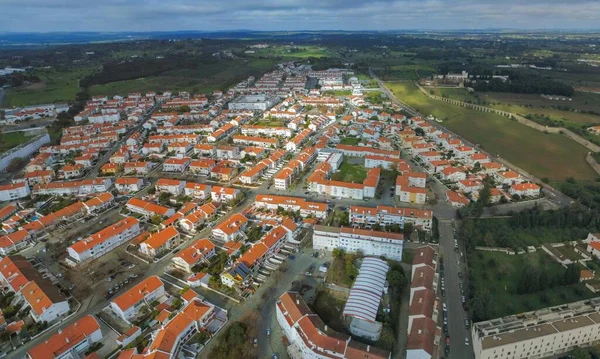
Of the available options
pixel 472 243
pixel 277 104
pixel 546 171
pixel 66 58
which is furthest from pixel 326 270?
pixel 66 58

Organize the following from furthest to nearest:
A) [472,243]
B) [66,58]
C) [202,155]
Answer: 1. [66,58]
2. [202,155]
3. [472,243]

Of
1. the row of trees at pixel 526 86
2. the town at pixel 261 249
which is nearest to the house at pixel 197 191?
the town at pixel 261 249

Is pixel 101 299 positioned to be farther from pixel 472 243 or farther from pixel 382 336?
pixel 472 243

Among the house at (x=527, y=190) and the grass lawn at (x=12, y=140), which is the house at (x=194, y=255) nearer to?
the house at (x=527, y=190)

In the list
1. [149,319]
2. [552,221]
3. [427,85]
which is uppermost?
[427,85]

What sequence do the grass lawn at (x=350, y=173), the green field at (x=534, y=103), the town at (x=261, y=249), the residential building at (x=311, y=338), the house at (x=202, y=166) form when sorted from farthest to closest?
the green field at (x=534, y=103), the house at (x=202, y=166), the grass lawn at (x=350, y=173), the town at (x=261, y=249), the residential building at (x=311, y=338)
